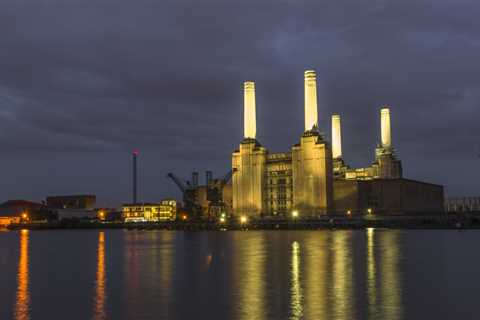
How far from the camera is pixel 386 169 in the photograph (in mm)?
153125

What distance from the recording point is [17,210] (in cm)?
19138

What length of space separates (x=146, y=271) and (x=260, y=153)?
103m

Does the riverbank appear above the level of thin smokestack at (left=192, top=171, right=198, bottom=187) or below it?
below

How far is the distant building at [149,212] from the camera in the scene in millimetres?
168375

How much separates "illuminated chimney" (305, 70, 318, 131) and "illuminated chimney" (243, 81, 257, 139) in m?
12.7

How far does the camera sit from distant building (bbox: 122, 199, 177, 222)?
552ft

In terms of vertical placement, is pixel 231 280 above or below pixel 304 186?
below

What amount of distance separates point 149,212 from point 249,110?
1895 inches

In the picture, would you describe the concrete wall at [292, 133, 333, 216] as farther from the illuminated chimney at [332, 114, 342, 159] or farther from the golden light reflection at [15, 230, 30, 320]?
the golden light reflection at [15, 230, 30, 320]

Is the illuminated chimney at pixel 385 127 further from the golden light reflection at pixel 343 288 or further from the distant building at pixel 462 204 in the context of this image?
the golden light reflection at pixel 343 288

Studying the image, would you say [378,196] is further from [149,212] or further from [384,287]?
[384,287]

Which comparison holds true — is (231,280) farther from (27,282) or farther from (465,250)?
(465,250)

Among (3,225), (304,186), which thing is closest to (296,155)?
(304,186)

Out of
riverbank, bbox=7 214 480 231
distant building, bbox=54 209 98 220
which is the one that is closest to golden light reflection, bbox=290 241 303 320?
riverbank, bbox=7 214 480 231
